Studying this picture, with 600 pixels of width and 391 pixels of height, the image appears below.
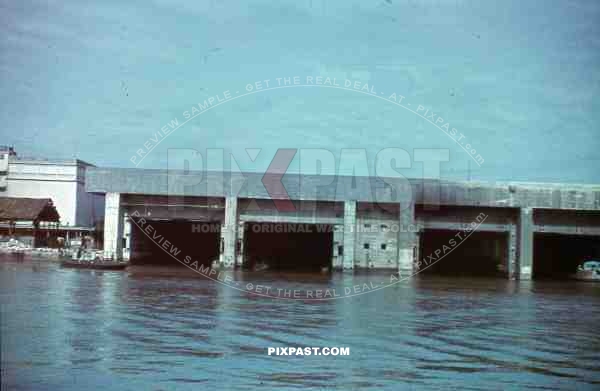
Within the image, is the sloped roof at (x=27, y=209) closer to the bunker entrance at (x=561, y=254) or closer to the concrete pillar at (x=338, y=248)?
the concrete pillar at (x=338, y=248)

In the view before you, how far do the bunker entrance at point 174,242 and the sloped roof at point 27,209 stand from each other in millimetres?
9320

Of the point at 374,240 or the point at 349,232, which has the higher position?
the point at 349,232

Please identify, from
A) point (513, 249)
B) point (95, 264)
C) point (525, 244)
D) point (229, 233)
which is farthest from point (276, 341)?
point (513, 249)

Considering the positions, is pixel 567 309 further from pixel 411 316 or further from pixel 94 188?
pixel 94 188

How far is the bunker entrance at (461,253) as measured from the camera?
54853mm

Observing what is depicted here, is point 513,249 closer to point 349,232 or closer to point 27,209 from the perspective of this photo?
point 349,232

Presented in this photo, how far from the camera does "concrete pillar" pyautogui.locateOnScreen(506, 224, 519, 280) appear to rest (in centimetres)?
4766

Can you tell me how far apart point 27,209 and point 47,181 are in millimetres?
4957

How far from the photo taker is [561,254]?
6275 cm

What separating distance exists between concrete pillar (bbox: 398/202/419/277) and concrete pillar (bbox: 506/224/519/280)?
6887mm

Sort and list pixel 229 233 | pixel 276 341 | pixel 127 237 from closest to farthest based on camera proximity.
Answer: pixel 276 341
pixel 229 233
pixel 127 237

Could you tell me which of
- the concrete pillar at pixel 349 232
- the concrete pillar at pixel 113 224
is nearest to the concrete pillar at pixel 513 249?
the concrete pillar at pixel 349 232

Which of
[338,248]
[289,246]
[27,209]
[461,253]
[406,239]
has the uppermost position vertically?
[27,209]

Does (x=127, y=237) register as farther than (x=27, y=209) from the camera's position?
No
